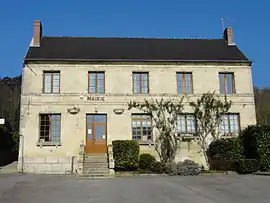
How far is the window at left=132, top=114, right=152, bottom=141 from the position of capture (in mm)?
18875

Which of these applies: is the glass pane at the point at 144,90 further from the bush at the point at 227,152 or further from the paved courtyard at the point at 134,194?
the paved courtyard at the point at 134,194

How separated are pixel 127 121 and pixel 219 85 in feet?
21.2

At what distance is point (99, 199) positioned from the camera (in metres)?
8.38

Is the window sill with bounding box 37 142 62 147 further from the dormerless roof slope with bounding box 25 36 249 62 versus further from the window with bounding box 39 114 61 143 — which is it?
the dormerless roof slope with bounding box 25 36 249 62

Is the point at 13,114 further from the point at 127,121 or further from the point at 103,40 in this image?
the point at 127,121

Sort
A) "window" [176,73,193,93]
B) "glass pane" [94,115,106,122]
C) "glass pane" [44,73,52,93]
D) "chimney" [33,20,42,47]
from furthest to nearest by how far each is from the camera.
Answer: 1. "chimney" [33,20,42,47]
2. "window" [176,73,193,93]
3. "glass pane" [44,73,52,93]
4. "glass pane" [94,115,106,122]

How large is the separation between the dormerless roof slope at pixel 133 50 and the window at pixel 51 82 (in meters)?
0.98

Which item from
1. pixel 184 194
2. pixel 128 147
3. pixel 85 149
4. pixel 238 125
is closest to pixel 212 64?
pixel 238 125

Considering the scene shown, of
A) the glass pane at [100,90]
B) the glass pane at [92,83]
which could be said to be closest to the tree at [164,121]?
the glass pane at [100,90]

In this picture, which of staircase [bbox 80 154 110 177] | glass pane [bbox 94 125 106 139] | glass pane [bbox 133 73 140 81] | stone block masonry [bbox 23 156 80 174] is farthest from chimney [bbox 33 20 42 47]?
staircase [bbox 80 154 110 177]

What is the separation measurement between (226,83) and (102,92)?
317 inches

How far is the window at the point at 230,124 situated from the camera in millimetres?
19609

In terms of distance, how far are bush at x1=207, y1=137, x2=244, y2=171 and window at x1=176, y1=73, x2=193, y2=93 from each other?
3831 millimetres

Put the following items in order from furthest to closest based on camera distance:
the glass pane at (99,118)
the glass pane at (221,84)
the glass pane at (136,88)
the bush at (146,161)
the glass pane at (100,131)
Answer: the glass pane at (221,84) < the glass pane at (136,88) < the glass pane at (99,118) < the glass pane at (100,131) < the bush at (146,161)
